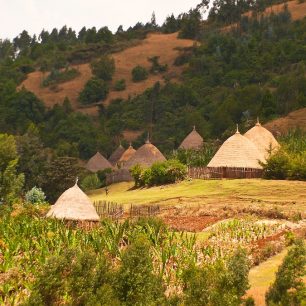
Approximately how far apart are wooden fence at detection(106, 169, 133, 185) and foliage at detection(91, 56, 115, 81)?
177 feet

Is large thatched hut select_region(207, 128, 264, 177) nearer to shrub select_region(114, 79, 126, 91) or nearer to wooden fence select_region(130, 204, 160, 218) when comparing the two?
wooden fence select_region(130, 204, 160, 218)

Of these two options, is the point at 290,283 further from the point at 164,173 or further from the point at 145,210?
the point at 164,173

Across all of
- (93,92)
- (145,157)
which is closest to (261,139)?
(145,157)

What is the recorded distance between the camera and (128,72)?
354 ft

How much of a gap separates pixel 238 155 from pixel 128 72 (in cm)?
7112

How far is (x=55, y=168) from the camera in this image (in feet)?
148

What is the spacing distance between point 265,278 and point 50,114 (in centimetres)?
7553

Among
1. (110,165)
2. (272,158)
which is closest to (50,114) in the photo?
(110,165)

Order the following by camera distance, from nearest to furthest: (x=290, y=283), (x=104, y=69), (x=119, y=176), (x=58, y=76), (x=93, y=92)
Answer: (x=290, y=283) < (x=119, y=176) < (x=93, y=92) < (x=104, y=69) < (x=58, y=76)

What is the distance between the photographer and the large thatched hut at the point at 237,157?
38281mm

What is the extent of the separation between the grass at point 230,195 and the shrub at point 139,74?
6620cm

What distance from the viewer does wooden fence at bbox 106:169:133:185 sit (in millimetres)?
48938

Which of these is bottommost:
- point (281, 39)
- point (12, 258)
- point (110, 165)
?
point (110, 165)

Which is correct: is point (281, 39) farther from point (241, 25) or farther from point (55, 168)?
point (55, 168)
